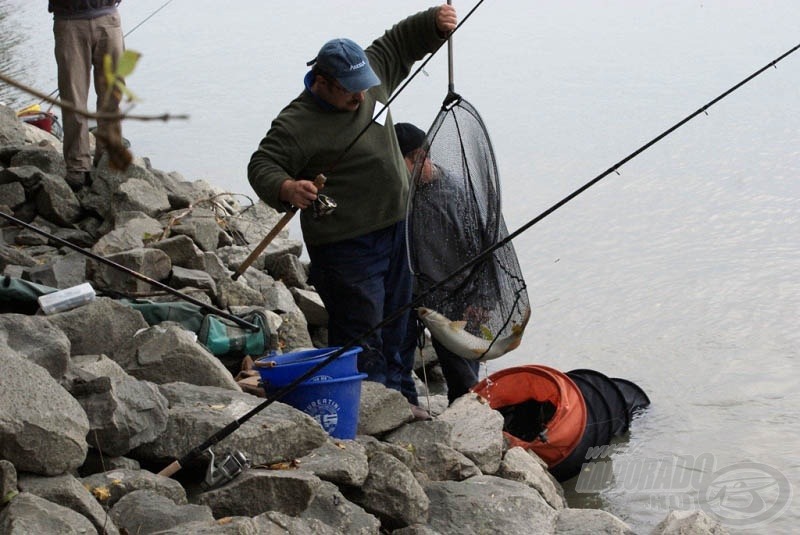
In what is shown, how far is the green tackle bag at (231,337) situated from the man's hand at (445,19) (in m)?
1.41

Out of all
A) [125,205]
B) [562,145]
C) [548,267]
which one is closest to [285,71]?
[562,145]

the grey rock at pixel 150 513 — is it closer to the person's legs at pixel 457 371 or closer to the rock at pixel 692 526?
the rock at pixel 692 526

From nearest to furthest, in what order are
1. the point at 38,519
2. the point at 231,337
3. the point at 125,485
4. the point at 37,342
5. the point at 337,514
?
1. the point at 38,519
2. the point at 125,485
3. the point at 337,514
4. the point at 37,342
5. the point at 231,337

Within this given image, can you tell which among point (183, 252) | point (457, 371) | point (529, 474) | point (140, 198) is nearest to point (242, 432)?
point (529, 474)

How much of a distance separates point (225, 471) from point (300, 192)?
121 cm

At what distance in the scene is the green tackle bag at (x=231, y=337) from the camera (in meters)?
4.79

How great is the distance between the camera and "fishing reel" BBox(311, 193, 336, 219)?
4.34 metres

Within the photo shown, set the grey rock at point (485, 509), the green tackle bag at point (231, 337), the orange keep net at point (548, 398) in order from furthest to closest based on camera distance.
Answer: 1. the orange keep net at point (548, 398)
2. the green tackle bag at point (231, 337)
3. the grey rock at point (485, 509)

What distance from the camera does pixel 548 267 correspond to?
855 cm

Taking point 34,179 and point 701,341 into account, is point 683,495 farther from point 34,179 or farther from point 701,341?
point 34,179

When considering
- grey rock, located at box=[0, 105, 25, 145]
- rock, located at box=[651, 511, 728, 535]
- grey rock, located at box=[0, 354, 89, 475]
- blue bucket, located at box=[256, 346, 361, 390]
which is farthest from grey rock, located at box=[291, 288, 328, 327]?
grey rock, located at box=[0, 354, 89, 475]

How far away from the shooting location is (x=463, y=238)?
468cm

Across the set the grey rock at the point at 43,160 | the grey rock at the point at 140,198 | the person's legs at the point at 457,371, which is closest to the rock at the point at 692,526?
the person's legs at the point at 457,371

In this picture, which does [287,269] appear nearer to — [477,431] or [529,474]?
[477,431]
